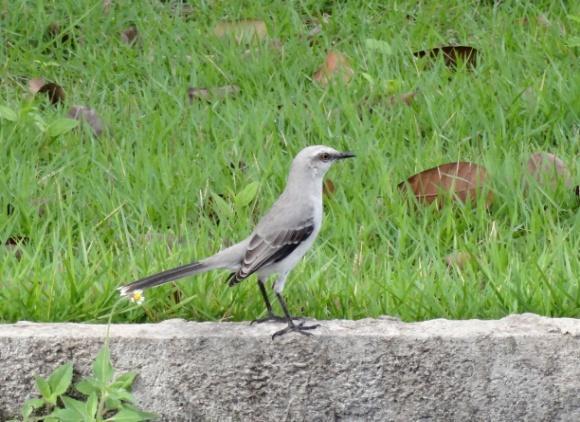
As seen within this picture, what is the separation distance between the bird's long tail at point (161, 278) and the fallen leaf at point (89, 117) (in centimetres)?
192

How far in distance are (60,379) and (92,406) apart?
0.14 m

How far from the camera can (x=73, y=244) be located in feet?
15.4

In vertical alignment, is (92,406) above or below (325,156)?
below

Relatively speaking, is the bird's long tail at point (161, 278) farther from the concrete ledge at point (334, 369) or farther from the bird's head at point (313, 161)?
the bird's head at point (313, 161)

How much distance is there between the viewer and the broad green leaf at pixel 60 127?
5520 millimetres

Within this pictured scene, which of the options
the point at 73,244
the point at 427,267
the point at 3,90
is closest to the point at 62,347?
the point at 73,244

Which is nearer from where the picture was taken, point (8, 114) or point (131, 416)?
point (131, 416)

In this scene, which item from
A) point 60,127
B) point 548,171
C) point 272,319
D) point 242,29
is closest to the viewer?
point 272,319

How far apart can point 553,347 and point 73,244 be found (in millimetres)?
1862

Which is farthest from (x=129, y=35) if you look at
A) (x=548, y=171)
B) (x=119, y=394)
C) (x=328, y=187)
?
(x=119, y=394)

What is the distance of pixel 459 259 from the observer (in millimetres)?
4445

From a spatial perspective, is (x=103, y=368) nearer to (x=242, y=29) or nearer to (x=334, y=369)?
(x=334, y=369)

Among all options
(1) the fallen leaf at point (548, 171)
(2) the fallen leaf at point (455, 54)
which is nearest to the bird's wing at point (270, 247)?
(1) the fallen leaf at point (548, 171)

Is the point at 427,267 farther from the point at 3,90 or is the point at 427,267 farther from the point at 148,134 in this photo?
the point at 3,90
